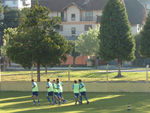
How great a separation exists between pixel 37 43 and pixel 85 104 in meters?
11.1

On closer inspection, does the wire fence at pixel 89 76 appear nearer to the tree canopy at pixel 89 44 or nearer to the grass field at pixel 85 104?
the grass field at pixel 85 104

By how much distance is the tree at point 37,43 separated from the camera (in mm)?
29422

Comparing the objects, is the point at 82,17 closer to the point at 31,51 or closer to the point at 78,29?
the point at 78,29

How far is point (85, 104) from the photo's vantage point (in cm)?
2073

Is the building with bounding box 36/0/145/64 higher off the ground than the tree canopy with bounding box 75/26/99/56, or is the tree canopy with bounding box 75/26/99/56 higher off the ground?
the building with bounding box 36/0/145/64

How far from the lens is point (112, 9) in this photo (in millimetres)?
38156

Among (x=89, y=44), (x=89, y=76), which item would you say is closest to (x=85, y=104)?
(x=89, y=76)

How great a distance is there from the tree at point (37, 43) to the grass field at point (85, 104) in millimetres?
Answer: 3679

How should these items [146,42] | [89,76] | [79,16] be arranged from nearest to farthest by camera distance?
[89,76] → [146,42] → [79,16]

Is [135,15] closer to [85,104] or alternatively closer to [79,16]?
[79,16]

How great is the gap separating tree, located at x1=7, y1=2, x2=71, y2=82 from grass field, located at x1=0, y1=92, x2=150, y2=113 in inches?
145

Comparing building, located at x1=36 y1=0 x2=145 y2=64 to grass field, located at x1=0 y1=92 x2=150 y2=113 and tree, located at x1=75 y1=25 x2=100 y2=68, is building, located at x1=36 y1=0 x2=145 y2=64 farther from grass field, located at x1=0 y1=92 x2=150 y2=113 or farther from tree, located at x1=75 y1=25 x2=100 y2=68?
grass field, located at x1=0 y1=92 x2=150 y2=113

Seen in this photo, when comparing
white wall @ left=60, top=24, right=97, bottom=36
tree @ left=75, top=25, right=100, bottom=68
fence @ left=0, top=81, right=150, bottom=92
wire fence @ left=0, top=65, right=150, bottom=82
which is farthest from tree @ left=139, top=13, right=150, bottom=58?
white wall @ left=60, top=24, right=97, bottom=36

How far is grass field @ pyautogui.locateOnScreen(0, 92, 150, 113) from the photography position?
59.4 feet
